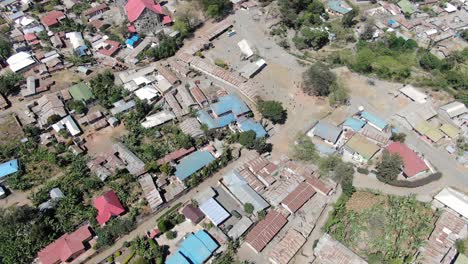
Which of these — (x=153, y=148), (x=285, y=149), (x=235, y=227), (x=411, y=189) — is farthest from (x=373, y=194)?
(x=153, y=148)

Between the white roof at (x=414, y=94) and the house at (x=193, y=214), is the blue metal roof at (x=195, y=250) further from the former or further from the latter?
the white roof at (x=414, y=94)

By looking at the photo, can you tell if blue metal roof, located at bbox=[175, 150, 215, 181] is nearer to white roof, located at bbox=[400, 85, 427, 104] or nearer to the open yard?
the open yard

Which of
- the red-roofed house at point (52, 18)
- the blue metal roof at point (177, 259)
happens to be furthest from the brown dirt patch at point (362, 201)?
the red-roofed house at point (52, 18)

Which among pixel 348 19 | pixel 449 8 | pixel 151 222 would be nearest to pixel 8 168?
pixel 151 222

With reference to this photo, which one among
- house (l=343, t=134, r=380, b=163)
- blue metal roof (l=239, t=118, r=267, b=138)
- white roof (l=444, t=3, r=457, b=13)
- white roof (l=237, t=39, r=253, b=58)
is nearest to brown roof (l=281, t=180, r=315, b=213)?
house (l=343, t=134, r=380, b=163)

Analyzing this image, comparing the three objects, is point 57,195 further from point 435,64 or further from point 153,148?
point 435,64

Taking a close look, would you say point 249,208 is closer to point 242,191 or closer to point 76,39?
point 242,191

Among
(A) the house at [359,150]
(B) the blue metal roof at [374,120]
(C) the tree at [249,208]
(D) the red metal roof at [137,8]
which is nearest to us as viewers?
(C) the tree at [249,208]
